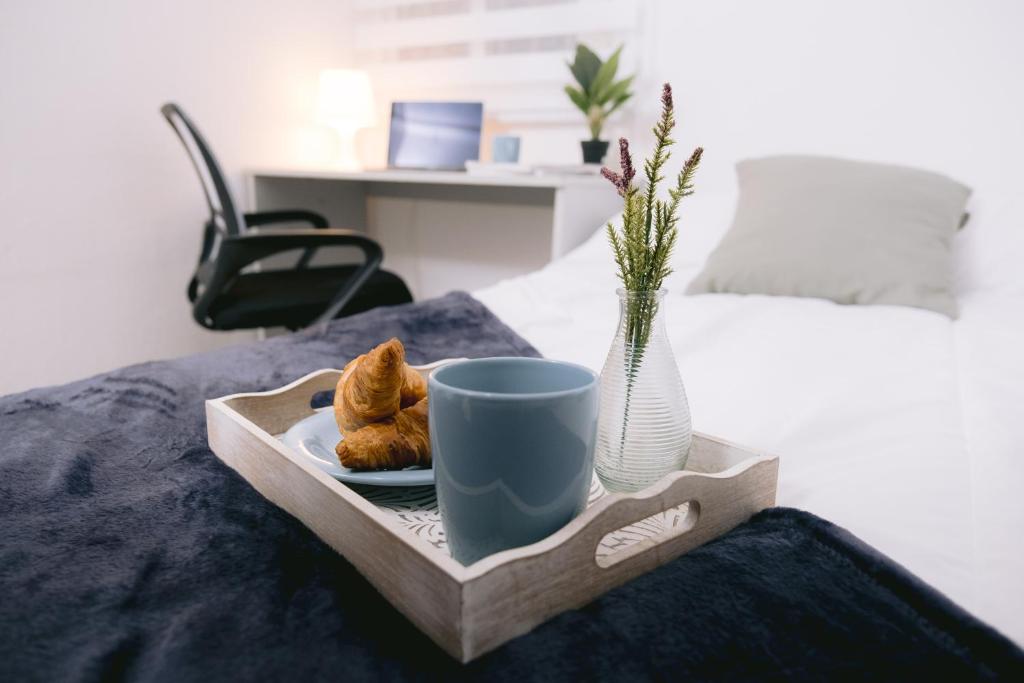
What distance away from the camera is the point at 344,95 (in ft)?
8.45

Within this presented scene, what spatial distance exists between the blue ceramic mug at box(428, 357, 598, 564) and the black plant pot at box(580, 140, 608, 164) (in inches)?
67.5

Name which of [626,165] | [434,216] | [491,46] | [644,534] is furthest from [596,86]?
[644,534]

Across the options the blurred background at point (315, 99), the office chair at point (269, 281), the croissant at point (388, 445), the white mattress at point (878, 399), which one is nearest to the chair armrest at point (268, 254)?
the office chair at point (269, 281)

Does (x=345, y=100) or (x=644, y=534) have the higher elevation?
(x=345, y=100)

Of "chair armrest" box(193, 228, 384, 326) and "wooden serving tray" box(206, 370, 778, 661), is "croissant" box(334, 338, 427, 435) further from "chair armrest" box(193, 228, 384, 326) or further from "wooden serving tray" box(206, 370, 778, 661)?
"chair armrest" box(193, 228, 384, 326)

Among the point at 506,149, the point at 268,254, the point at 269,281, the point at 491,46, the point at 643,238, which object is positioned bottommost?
the point at 269,281

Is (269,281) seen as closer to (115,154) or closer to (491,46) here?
(115,154)

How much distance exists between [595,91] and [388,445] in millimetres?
1735

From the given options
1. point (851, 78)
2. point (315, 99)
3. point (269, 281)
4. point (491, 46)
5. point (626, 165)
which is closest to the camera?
point (626, 165)

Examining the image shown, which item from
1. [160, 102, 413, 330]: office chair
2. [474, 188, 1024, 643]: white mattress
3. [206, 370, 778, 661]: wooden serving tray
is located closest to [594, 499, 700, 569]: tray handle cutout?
[206, 370, 778, 661]: wooden serving tray

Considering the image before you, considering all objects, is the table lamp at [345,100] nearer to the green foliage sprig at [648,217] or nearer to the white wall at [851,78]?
the white wall at [851,78]

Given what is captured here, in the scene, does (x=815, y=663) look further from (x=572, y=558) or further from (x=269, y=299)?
(x=269, y=299)

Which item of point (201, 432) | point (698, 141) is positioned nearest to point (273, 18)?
point (698, 141)

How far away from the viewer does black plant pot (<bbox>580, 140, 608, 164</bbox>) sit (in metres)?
2.06
